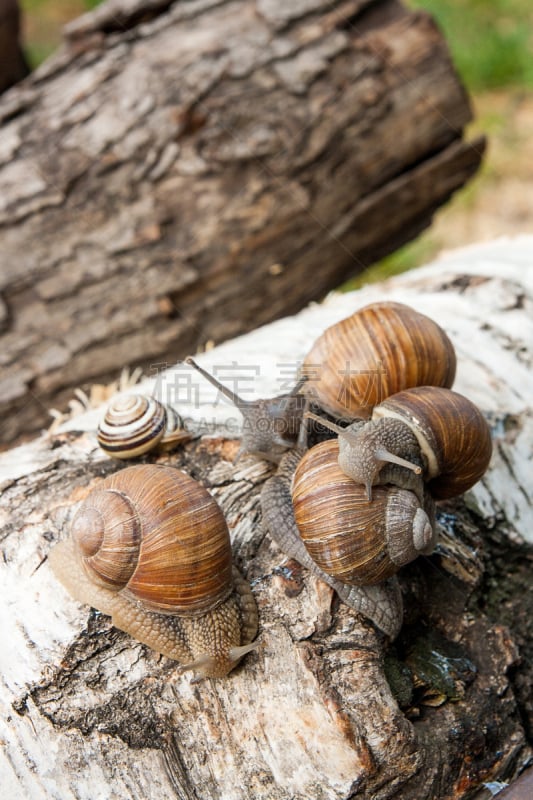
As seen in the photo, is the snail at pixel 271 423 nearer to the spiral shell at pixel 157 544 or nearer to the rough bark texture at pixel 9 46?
the spiral shell at pixel 157 544

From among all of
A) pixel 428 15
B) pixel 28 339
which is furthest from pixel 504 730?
pixel 428 15

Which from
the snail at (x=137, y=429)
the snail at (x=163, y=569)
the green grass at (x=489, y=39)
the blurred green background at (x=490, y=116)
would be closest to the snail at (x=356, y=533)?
the snail at (x=163, y=569)

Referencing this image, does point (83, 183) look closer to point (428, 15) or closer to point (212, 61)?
point (212, 61)

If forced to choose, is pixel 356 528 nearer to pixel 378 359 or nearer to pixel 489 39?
pixel 378 359

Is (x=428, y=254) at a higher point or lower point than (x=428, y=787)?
lower

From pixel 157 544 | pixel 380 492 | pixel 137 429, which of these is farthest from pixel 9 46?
pixel 380 492
